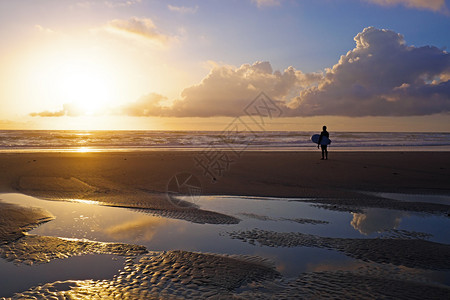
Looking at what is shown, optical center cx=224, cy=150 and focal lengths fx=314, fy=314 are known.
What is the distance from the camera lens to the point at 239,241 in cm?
602

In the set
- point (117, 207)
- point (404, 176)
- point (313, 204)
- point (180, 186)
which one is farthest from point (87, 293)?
point (404, 176)

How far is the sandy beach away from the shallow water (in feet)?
0.58

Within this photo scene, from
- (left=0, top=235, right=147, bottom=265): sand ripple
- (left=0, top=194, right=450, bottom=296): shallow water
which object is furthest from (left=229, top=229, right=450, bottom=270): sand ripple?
(left=0, top=235, right=147, bottom=265): sand ripple

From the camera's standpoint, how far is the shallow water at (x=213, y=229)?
15.5ft

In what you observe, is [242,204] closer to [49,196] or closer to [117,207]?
[117,207]

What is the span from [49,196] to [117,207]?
3.02 m

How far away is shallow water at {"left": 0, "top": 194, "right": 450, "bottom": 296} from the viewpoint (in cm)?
472

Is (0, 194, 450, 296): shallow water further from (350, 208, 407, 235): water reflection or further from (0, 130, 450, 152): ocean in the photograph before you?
(0, 130, 450, 152): ocean

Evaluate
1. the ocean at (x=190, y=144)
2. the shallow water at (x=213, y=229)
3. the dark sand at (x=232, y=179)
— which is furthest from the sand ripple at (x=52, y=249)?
the ocean at (x=190, y=144)

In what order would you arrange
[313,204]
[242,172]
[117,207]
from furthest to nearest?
[242,172], [313,204], [117,207]

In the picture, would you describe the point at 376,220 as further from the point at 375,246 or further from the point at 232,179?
the point at 232,179

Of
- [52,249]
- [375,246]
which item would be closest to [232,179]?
[375,246]

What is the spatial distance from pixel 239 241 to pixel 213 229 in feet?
3.07

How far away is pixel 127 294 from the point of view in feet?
13.0
